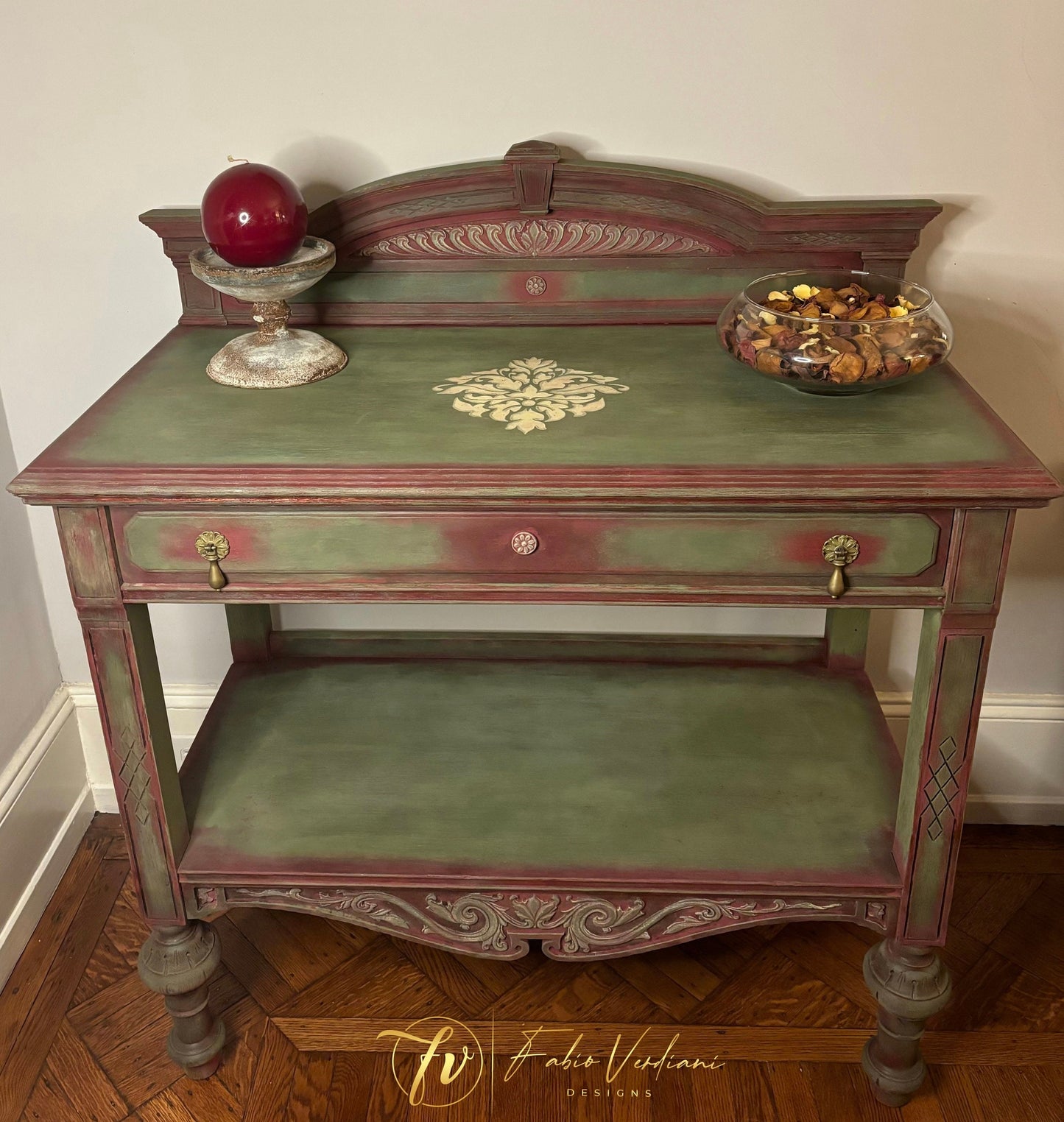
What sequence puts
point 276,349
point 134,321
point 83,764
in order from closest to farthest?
point 276,349
point 134,321
point 83,764

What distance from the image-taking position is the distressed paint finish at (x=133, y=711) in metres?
1.11

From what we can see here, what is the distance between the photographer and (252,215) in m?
1.21

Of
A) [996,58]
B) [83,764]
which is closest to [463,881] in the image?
[83,764]

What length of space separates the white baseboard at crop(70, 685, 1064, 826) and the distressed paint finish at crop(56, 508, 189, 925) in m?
0.52

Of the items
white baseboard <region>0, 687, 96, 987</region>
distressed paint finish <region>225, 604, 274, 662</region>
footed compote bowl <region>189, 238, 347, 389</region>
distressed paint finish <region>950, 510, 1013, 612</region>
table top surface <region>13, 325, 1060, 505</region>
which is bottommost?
white baseboard <region>0, 687, 96, 987</region>

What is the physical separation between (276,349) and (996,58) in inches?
37.6

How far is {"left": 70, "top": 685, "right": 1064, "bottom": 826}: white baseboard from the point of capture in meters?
1.77

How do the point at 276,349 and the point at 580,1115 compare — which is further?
the point at 580,1115

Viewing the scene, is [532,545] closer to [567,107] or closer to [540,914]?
[540,914]

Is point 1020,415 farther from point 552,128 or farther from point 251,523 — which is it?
point 251,523

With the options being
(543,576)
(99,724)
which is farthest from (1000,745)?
(99,724)

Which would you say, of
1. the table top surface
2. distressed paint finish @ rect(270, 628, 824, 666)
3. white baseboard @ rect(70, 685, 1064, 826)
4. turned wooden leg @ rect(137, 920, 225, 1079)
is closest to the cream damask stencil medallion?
the table top surface

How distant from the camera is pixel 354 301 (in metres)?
1.45

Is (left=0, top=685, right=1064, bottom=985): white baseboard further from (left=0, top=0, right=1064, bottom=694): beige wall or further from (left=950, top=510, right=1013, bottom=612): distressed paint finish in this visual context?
(left=950, top=510, right=1013, bottom=612): distressed paint finish
